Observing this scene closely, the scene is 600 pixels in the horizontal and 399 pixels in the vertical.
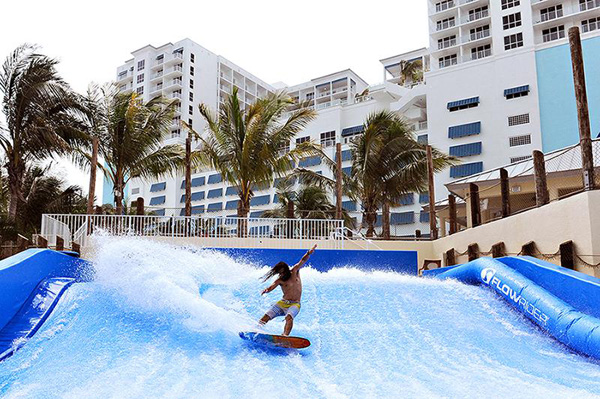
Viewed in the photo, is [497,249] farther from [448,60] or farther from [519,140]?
[448,60]

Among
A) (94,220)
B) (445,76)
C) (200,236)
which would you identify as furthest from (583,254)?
(445,76)

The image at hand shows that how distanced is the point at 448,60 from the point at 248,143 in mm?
38438

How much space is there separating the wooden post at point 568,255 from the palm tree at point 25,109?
16130 millimetres

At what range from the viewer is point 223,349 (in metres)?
6.84

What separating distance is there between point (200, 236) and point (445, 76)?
113 feet

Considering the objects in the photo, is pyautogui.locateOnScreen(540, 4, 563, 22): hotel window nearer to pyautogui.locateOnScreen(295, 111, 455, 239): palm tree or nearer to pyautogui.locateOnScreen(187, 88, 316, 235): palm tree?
pyautogui.locateOnScreen(295, 111, 455, 239): palm tree

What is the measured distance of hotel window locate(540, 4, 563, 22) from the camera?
45969 mm

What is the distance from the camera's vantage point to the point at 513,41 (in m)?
46.6

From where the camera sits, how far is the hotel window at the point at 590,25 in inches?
1740

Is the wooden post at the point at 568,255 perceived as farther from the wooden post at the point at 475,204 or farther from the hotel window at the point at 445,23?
the hotel window at the point at 445,23

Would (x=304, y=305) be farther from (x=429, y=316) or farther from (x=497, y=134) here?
(x=497, y=134)

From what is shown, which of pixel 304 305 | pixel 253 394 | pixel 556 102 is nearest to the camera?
pixel 253 394

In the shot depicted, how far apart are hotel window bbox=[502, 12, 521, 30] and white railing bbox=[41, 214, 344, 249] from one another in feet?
120

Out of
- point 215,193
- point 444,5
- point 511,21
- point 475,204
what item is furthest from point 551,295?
point 215,193
